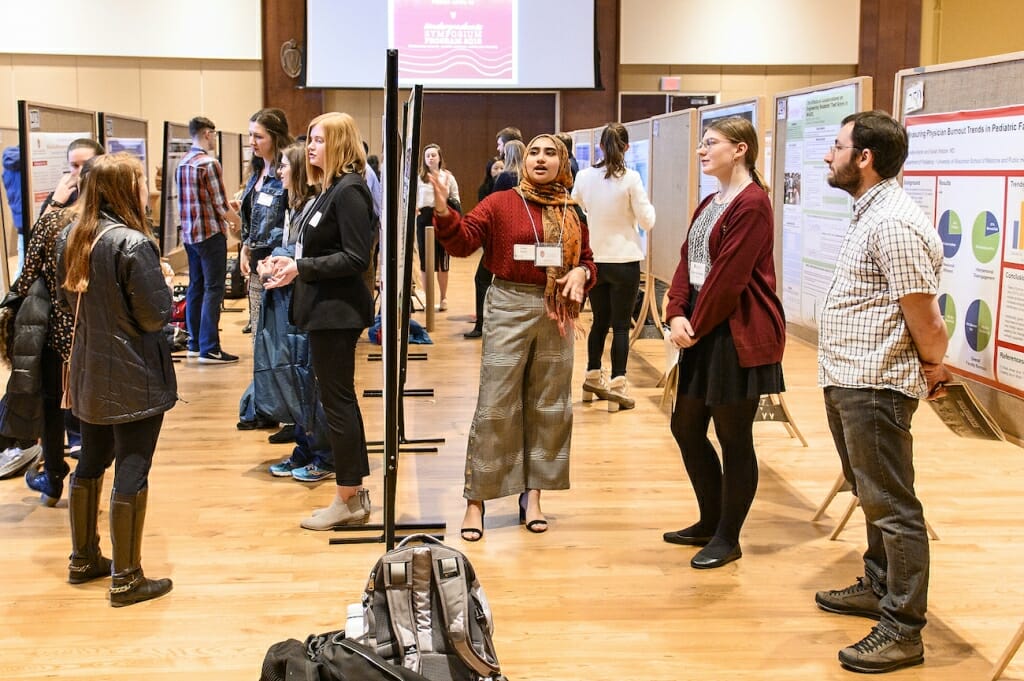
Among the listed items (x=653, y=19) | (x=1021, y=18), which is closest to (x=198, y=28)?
(x=653, y=19)

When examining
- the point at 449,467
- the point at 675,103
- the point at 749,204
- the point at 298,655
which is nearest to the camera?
the point at 298,655

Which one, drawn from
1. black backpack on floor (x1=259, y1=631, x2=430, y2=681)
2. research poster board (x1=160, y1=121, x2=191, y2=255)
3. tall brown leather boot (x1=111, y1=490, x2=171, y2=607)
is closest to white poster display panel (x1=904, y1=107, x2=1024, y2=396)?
black backpack on floor (x1=259, y1=631, x2=430, y2=681)

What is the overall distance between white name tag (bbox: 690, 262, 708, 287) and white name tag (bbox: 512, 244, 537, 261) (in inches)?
21.9

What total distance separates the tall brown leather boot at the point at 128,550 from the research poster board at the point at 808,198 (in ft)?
9.97

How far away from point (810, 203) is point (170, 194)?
5.02 metres

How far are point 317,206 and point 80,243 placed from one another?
0.98 meters

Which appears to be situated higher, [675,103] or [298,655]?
[675,103]

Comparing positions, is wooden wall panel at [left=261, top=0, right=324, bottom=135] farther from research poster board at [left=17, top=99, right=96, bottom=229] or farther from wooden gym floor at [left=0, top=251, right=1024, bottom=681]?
wooden gym floor at [left=0, top=251, right=1024, bottom=681]

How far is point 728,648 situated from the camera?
325cm

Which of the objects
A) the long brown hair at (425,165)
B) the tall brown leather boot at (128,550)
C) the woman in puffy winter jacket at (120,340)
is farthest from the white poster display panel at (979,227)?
the tall brown leather boot at (128,550)

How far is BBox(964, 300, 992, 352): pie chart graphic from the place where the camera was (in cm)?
314

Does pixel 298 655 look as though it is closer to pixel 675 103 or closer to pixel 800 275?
pixel 800 275

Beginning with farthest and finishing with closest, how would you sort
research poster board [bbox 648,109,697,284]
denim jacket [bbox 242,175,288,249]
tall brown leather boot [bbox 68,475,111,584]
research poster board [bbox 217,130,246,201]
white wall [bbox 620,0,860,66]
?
1. white wall [bbox 620,0,860,66]
2. research poster board [bbox 217,130,246,201]
3. research poster board [bbox 648,109,697,284]
4. denim jacket [bbox 242,175,288,249]
5. tall brown leather boot [bbox 68,475,111,584]

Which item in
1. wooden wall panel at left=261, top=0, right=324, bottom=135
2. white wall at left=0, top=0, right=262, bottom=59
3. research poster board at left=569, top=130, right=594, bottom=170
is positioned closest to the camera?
research poster board at left=569, top=130, right=594, bottom=170
